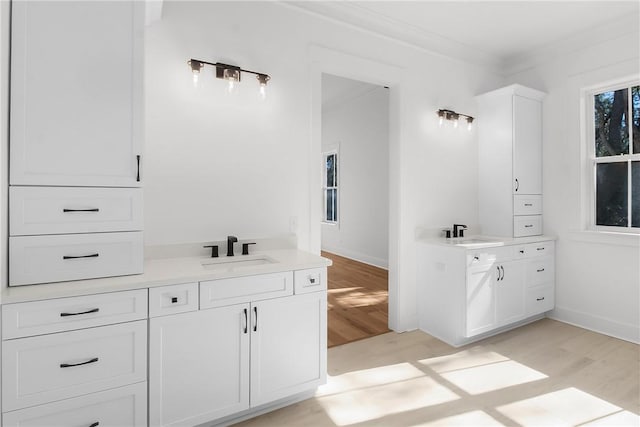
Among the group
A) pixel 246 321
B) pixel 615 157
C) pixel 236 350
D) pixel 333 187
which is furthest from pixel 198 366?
pixel 333 187

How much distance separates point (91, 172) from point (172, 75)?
0.95 m

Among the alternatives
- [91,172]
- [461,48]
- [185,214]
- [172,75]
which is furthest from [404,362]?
[461,48]

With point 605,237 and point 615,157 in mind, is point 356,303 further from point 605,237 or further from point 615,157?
point 615,157

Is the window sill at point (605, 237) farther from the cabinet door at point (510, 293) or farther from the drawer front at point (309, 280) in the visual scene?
the drawer front at point (309, 280)

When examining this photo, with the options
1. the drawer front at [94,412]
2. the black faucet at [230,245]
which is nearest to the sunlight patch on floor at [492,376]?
the black faucet at [230,245]

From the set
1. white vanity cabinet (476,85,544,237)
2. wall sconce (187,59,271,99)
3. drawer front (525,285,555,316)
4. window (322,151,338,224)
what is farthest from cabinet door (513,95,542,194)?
window (322,151,338,224)

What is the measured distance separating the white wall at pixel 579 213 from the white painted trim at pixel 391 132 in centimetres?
168

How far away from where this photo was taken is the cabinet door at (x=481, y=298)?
2932 mm

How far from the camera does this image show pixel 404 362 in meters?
2.69

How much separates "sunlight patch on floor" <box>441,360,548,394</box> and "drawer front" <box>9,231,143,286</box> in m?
2.22

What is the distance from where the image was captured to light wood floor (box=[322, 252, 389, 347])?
329cm

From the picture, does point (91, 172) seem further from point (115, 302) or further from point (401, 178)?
point (401, 178)

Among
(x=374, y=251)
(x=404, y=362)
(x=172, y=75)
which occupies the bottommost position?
(x=404, y=362)

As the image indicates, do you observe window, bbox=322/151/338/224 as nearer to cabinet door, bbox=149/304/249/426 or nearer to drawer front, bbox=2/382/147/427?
cabinet door, bbox=149/304/249/426
